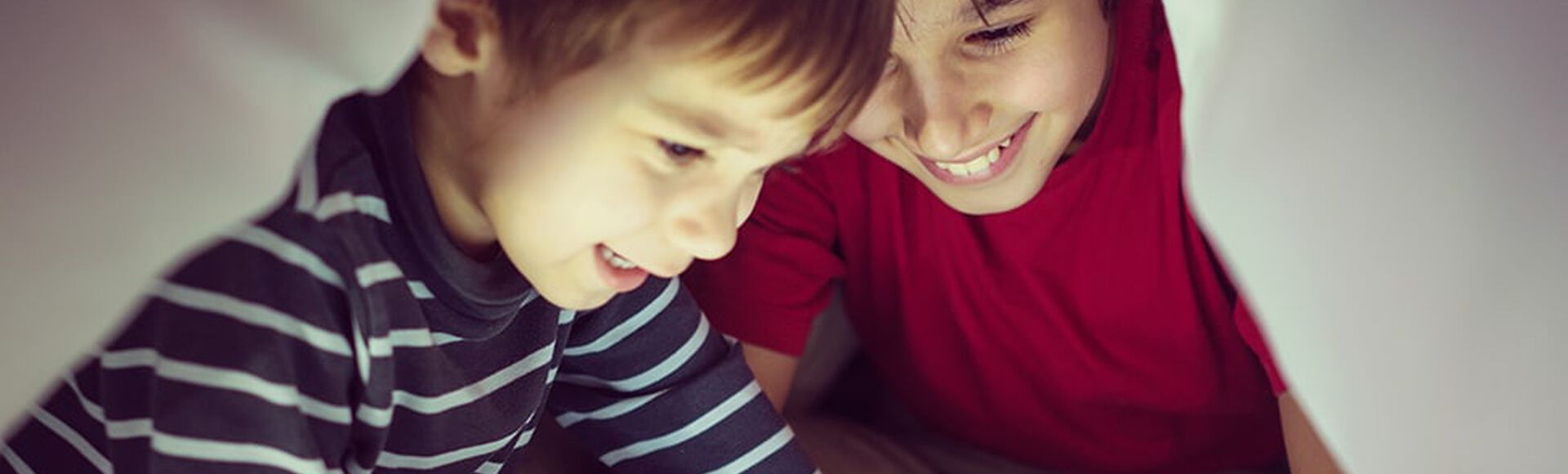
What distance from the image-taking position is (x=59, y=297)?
1.51ft

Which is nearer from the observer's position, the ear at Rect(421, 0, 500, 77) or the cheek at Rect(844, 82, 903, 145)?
the ear at Rect(421, 0, 500, 77)

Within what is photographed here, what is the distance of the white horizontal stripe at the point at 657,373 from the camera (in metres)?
0.74

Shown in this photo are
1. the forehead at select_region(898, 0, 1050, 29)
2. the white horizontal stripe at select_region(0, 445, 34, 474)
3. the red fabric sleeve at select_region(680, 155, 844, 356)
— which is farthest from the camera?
the red fabric sleeve at select_region(680, 155, 844, 356)

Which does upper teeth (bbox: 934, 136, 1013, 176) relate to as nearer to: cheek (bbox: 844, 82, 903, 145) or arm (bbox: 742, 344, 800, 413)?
cheek (bbox: 844, 82, 903, 145)

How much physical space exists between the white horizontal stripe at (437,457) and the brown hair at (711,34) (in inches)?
6.4

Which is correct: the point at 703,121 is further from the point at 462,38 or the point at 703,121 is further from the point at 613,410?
the point at 613,410

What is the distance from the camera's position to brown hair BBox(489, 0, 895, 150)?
0.52 metres

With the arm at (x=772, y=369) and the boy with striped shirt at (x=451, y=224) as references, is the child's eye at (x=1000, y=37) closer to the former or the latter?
the boy with striped shirt at (x=451, y=224)

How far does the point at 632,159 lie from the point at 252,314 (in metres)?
0.12

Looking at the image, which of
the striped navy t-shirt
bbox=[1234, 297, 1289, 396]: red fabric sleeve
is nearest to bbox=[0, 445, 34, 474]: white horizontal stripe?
the striped navy t-shirt

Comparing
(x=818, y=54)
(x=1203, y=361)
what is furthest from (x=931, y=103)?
(x=1203, y=361)

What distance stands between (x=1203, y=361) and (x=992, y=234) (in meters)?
0.13

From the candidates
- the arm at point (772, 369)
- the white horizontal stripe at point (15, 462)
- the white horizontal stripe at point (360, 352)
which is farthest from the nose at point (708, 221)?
the arm at point (772, 369)

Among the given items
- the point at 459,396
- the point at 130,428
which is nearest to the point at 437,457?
the point at 459,396
